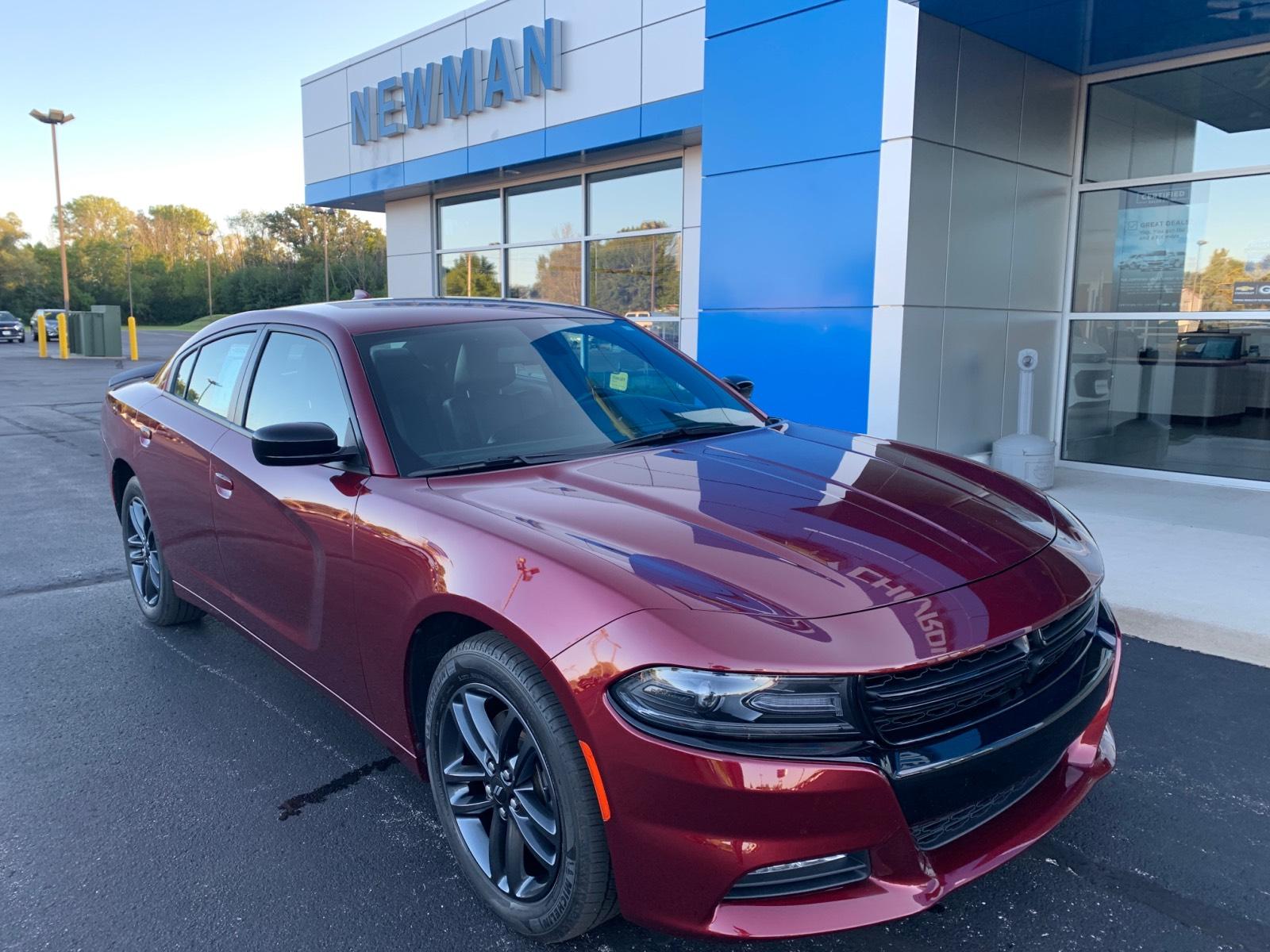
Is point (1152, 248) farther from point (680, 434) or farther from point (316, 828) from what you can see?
point (316, 828)

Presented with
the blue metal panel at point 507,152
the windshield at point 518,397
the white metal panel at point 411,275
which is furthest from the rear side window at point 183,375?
the white metal panel at point 411,275

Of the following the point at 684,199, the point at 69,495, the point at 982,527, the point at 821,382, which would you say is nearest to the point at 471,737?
the point at 982,527

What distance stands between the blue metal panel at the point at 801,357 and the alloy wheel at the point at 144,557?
5190 mm

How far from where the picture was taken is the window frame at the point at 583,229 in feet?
39.2

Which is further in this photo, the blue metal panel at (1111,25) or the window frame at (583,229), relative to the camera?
the window frame at (583,229)

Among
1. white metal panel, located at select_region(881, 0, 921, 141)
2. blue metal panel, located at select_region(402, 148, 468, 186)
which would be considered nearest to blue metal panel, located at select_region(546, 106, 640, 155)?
blue metal panel, located at select_region(402, 148, 468, 186)

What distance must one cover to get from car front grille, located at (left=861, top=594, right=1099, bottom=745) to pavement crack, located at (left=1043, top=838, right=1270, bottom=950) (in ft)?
2.51

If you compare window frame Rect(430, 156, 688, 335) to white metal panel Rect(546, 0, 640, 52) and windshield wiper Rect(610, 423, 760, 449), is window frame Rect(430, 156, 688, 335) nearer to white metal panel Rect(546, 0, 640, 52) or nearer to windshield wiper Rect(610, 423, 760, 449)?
white metal panel Rect(546, 0, 640, 52)

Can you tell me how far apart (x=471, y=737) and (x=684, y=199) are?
1014 cm

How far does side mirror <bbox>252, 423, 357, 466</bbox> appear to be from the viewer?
9.43ft

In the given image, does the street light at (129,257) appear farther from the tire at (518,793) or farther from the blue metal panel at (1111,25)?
the tire at (518,793)

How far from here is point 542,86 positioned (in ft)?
39.8

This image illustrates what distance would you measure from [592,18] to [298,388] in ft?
31.3

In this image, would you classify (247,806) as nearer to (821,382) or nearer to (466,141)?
(821,382)
